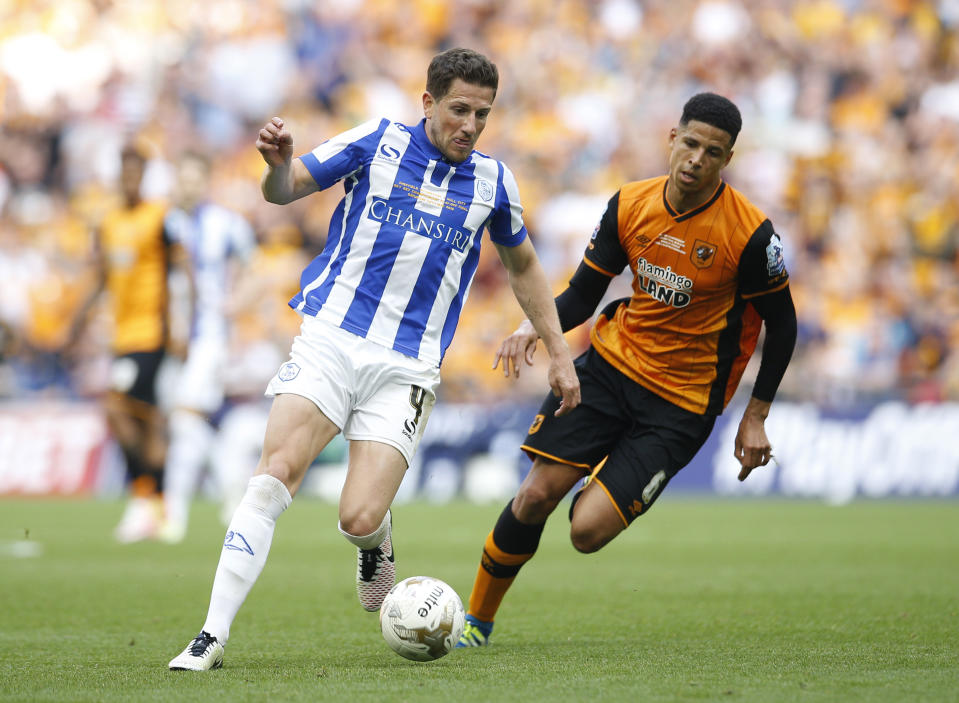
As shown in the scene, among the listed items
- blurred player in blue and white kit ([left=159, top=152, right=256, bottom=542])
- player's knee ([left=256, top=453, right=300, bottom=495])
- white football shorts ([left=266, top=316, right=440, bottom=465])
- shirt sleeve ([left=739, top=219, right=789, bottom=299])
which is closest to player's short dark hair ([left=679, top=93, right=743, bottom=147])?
shirt sleeve ([left=739, top=219, right=789, bottom=299])

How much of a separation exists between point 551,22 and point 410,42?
235 cm

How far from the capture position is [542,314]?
223 inches

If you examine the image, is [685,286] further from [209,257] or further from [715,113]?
[209,257]

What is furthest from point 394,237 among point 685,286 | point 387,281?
point 685,286

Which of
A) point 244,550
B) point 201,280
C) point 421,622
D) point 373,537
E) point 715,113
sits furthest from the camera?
point 201,280

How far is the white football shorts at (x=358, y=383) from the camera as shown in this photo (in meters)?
5.17

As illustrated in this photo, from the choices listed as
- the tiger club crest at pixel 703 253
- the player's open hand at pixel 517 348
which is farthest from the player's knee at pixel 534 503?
the tiger club crest at pixel 703 253

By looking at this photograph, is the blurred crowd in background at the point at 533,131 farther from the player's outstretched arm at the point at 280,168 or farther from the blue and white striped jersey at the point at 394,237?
the player's outstretched arm at the point at 280,168

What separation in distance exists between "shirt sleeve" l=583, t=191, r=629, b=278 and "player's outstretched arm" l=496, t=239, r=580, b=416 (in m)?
0.44

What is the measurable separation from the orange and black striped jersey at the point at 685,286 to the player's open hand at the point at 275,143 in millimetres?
1722

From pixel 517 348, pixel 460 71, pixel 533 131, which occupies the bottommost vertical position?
pixel 517 348

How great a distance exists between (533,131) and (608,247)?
46.3 ft

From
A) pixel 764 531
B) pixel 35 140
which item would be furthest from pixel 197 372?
pixel 35 140

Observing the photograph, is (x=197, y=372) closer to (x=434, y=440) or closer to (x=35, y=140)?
(x=434, y=440)
